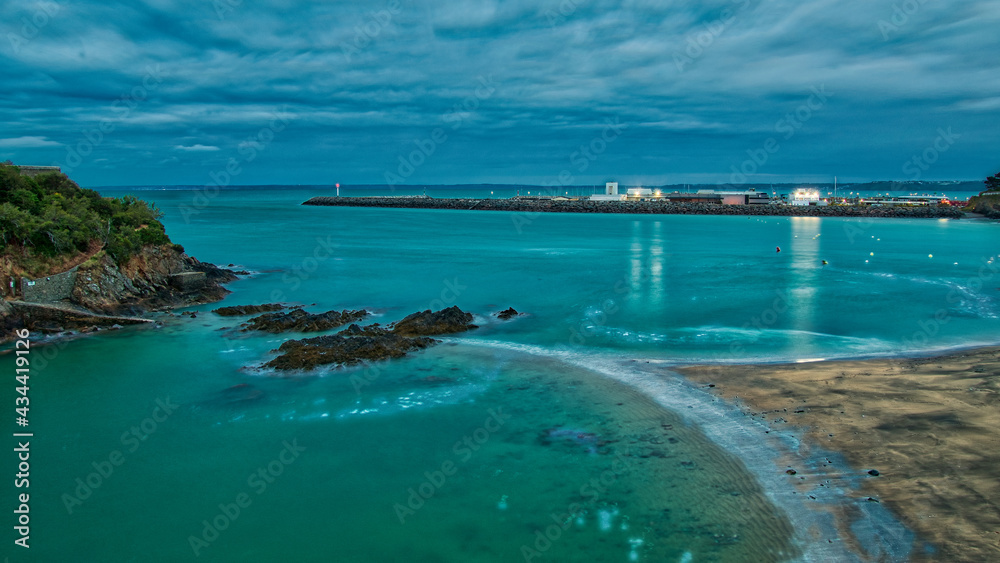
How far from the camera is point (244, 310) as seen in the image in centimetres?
2697

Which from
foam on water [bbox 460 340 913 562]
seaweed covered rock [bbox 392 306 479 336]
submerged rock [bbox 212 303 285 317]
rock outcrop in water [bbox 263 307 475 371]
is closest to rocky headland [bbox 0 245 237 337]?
submerged rock [bbox 212 303 285 317]

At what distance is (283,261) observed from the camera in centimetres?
4747

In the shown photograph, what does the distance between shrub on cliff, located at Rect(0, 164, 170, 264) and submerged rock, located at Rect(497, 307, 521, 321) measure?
16.8 meters

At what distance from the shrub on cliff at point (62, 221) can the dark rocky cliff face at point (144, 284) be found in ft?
2.41

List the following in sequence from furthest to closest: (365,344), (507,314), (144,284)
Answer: (144,284) → (507,314) → (365,344)

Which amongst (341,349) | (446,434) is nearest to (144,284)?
(341,349)

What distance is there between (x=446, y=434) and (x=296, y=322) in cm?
1183

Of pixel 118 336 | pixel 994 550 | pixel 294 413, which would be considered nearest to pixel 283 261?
pixel 118 336

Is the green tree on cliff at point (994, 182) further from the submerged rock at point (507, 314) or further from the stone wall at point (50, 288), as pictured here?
the stone wall at point (50, 288)

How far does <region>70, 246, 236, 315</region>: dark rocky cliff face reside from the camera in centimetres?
2475

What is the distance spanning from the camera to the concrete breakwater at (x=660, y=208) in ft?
389

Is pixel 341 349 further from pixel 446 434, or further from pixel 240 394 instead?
pixel 446 434

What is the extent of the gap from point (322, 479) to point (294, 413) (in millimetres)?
3544

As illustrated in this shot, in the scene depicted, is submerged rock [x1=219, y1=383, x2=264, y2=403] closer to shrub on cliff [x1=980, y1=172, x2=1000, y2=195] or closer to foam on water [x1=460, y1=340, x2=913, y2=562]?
foam on water [x1=460, y1=340, x2=913, y2=562]
